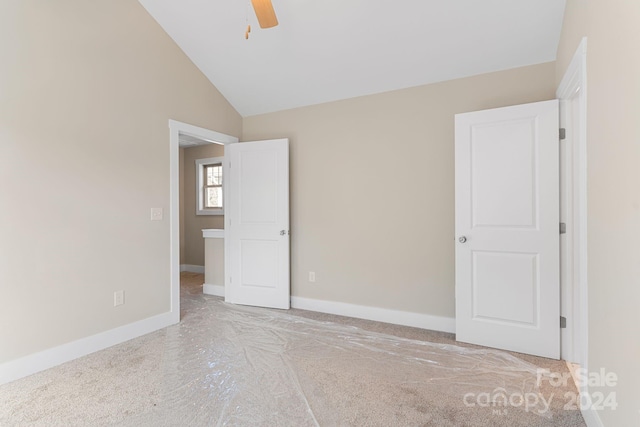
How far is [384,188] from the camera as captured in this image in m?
3.44

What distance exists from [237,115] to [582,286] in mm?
3948

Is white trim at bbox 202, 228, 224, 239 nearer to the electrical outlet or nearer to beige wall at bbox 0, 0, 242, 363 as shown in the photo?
beige wall at bbox 0, 0, 242, 363

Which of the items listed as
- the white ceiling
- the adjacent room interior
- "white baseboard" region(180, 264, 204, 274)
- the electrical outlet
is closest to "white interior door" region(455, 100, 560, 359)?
the adjacent room interior

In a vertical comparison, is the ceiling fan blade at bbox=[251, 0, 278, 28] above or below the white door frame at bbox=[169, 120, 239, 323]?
above

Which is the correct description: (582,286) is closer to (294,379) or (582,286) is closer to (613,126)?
(613,126)

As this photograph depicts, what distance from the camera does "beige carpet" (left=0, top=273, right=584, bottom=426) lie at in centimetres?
186

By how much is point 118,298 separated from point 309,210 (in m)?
2.12

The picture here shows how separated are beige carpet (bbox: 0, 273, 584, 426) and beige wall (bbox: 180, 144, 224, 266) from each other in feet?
11.5

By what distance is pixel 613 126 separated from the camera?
4.84 feet

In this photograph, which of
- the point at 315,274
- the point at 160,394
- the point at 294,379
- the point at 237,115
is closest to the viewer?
the point at 160,394

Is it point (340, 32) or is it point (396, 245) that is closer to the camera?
point (340, 32)

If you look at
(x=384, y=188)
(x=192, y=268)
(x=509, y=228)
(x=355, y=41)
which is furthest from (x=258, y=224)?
(x=192, y=268)

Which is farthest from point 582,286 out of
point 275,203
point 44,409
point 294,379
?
point 44,409

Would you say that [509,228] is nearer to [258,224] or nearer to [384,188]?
[384,188]
